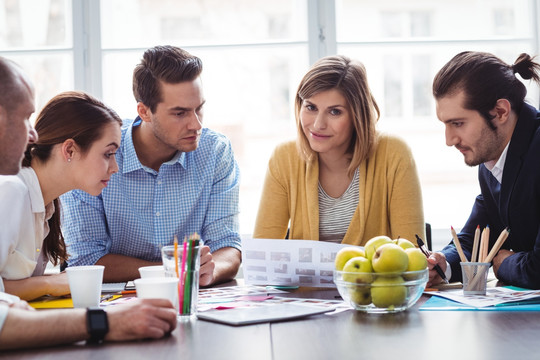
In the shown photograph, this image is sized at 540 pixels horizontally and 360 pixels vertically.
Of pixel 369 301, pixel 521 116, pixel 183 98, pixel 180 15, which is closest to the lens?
pixel 369 301

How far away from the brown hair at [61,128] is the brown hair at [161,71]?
0.48 meters

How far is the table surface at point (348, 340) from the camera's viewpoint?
1.17 meters

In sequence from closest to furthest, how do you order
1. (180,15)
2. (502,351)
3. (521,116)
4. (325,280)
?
(502,351)
(325,280)
(521,116)
(180,15)

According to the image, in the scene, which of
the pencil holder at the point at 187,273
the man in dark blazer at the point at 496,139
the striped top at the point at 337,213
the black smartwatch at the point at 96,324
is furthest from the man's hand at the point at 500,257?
the black smartwatch at the point at 96,324

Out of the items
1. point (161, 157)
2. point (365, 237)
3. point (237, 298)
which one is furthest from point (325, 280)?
point (161, 157)

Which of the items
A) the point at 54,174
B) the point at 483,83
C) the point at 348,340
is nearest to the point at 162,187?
the point at 54,174

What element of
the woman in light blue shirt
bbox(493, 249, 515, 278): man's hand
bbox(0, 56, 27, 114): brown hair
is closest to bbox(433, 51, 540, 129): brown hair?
bbox(493, 249, 515, 278): man's hand

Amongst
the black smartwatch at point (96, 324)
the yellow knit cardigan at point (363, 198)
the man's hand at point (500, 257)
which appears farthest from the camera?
the yellow knit cardigan at point (363, 198)

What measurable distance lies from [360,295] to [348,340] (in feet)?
0.85

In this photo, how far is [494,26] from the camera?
362cm

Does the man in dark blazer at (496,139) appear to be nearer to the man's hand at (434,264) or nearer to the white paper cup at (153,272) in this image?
the man's hand at (434,264)

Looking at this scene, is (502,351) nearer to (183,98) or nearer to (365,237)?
(365,237)

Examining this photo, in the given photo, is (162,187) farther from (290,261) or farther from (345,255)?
(345,255)

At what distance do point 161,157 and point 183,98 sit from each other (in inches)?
9.5
